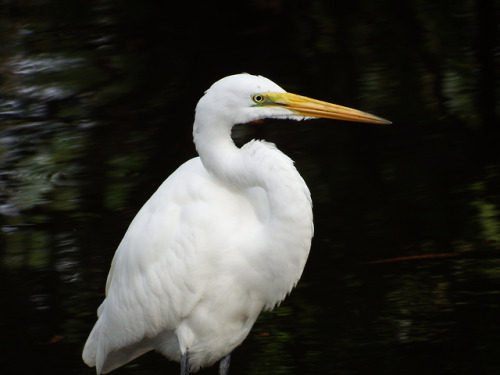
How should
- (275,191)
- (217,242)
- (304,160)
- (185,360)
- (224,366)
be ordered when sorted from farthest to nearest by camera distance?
(304,160) < (224,366) < (185,360) < (217,242) < (275,191)

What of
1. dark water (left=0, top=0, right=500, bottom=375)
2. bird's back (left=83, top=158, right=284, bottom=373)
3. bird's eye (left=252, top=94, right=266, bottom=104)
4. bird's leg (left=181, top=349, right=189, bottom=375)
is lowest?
dark water (left=0, top=0, right=500, bottom=375)

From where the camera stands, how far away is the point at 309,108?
2957mm

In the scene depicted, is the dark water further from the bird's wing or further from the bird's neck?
the bird's neck

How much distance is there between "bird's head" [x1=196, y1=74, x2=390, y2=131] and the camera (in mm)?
2928

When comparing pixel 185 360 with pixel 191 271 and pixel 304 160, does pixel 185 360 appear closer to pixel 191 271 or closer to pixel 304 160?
pixel 191 271

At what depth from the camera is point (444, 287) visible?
13.3 ft

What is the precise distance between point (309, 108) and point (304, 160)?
7.80ft

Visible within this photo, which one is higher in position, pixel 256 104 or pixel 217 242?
pixel 256 104

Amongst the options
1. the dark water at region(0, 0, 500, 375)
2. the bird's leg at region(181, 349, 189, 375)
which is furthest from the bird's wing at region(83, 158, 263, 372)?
the dark water at region(0, 0, 500, 375)

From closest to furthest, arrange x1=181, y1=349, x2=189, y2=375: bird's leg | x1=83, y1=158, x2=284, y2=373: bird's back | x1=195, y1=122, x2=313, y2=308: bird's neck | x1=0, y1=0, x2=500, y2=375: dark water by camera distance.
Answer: x1=195, y1=122, x2=313, y2=308: bird's neck → x1=83, y1=158, x2=284, y2=373: bird's back → x1=181, y1=349, x2=189, y2=375: bird's leg → x1=0, y1=0, x2=500, y2=375: dark water

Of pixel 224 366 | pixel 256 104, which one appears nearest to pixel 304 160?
pixel 224 366

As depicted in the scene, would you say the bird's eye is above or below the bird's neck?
above

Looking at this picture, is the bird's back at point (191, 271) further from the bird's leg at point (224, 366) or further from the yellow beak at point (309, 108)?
the yellow beak at point (309, 108)

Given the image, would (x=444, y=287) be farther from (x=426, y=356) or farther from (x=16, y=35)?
(x=16, y=35)
